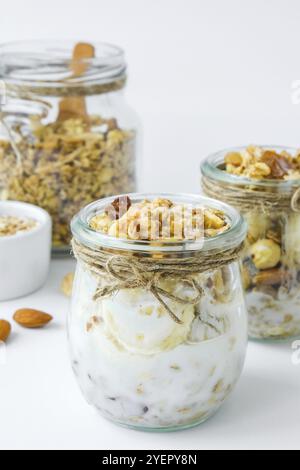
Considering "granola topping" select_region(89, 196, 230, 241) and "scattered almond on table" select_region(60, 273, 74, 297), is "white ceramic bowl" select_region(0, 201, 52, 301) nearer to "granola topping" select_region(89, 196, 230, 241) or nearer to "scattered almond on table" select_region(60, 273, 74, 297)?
"scattered almond on table" select_region(60, 273, 74, 297)

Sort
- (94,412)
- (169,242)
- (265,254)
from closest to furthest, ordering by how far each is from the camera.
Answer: (169,242)
(94,412)
(265,254)

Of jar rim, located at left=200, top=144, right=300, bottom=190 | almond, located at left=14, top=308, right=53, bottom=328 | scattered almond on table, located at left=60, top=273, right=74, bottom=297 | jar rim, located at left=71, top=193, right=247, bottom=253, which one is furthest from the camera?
scattered almond on table, located at left=60, top=273, right=74, bottom=297

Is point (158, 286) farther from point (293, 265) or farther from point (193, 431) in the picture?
point (293, 265)

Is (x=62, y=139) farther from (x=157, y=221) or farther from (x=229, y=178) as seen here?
(x=157, y=221)

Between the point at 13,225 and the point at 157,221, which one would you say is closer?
the point at 157,221

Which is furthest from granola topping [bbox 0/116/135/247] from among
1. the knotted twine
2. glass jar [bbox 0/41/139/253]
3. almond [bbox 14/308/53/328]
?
the knotted twine

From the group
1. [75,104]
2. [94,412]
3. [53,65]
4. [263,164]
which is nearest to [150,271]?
[94,412]
